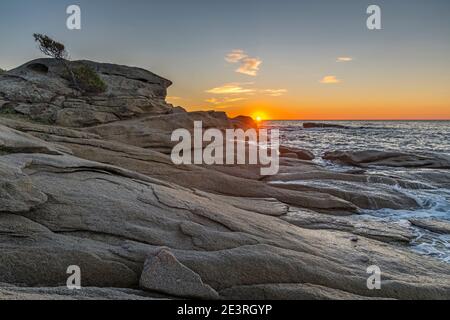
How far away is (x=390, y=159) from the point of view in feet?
96.0

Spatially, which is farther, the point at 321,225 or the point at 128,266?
the point at 321,225

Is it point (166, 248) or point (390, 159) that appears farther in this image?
point (390, 159)

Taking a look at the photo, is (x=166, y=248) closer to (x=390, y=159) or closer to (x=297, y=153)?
(x=297, y=153)

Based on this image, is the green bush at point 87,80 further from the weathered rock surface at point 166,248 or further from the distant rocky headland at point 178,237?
the weathered rock surface at point 166,248

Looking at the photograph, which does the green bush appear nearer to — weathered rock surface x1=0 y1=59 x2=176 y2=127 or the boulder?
weathered rock surface x1=0 y1=59 x2=176 y2=127

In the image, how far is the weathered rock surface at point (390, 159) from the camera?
27172mm

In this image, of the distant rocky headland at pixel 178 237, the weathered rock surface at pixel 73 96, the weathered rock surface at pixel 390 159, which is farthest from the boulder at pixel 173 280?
the weathered rock surface at pixel 390 159

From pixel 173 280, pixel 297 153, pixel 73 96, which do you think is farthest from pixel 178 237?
pixel 73 96

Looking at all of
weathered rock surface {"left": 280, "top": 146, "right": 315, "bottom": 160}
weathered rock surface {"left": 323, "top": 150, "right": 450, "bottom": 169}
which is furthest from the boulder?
Result: weathered rock surface {"left": 323, "top": 150, "right": 450, "bottom": 169}

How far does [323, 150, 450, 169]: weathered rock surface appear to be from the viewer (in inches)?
1070

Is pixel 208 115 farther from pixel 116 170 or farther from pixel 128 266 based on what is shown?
pixel 128 266

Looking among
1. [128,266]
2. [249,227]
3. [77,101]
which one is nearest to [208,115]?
[77,101]

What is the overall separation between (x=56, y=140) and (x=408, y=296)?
588 inches
